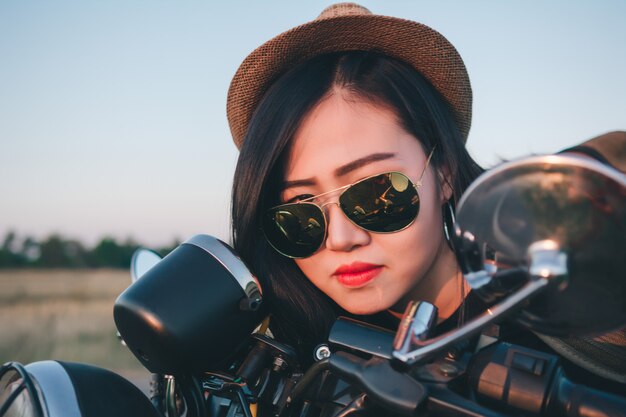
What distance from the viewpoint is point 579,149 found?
1.32m

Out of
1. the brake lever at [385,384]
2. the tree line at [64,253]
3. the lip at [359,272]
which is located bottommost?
the tree line at [64,253]

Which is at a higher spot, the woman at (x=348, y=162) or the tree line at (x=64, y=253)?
the woman at (x=348, y=162)

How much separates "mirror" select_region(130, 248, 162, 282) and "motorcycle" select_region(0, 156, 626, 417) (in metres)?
0.38

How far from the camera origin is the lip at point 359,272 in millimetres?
1866

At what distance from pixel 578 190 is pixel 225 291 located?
97cm

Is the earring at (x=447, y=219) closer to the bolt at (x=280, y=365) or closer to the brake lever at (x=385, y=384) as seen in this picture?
the bolt at (x=280, y=365)

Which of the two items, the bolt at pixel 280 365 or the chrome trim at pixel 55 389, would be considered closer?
the chrome trim at pixel 55 389

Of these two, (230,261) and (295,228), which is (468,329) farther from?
(295,228)

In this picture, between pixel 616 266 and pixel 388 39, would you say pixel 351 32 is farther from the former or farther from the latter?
pixel 616 266

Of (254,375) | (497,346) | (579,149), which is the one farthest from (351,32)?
(497,346)

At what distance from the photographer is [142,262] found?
1.93 m

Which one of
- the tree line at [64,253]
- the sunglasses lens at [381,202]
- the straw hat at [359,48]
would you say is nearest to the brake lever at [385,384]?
the sunglasses lens at [381,202]

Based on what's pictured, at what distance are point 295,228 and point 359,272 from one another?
0.27m

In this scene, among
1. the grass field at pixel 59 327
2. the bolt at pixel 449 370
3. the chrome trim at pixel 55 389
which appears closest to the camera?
the bolt at pixel 449 370
